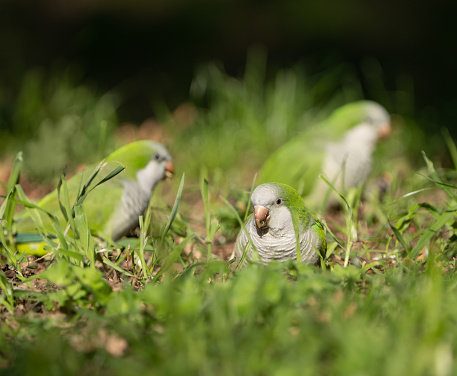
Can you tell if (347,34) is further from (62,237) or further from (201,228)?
(62,237)

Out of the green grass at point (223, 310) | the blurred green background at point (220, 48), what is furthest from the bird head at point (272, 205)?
the blurred green background at point (220, 48)

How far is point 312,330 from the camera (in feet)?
5.89

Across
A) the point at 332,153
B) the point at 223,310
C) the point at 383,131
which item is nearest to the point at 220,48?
the point at 383,131

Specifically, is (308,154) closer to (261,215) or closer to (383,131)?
(383,131)

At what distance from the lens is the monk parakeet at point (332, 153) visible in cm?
411

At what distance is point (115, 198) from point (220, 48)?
5.95m

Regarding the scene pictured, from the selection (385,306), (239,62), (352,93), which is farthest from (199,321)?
(239,62)

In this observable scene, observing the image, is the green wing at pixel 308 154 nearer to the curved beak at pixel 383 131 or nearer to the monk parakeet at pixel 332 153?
the monk parakeet at pixel 332 153

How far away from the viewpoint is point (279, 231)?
2625 mm

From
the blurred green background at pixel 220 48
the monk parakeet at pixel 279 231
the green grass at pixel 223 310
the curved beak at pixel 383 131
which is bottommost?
the green grass at pixel 223 310

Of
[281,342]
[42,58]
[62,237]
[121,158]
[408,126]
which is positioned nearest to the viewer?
[281,342]

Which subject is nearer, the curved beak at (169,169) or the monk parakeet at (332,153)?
the curved beak at (169,169)

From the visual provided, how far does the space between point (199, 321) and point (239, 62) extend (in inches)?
264

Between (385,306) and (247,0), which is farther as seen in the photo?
(247,0)
